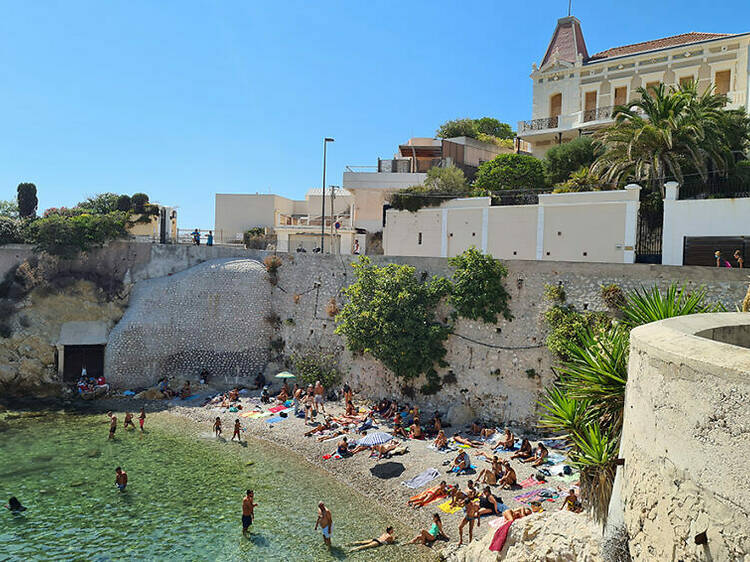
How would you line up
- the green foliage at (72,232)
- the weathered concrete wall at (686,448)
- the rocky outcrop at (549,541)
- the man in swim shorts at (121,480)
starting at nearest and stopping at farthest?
the weathered concrete wall at (686,448)
the rocky outcrop at (549,541)
the man in swim shorts at (121,480)
the green foliage at (72,232)

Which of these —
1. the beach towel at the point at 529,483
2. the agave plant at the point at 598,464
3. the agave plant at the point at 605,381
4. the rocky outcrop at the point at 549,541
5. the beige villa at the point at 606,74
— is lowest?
the beach towel at the point at 529,483

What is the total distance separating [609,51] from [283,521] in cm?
3272

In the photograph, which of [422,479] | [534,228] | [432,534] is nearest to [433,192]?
[534,228]

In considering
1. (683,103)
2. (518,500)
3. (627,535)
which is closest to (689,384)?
A: (627,535)

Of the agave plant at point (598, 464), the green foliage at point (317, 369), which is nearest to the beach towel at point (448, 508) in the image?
the agave plant at point (598, 464)

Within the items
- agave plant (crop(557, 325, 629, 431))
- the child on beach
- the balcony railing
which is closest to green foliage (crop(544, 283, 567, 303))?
agave plant (crop(557, 325, 629, 431))

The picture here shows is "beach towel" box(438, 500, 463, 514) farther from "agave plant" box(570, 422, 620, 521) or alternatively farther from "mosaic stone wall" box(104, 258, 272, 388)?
"mosaic stone wall" box(104, 258, 272, 388)

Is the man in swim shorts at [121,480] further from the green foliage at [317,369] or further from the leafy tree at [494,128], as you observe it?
the leafy tree at [494,128]

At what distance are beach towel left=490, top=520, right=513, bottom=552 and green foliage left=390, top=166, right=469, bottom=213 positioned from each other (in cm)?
1890

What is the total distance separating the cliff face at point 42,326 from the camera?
25953 mm

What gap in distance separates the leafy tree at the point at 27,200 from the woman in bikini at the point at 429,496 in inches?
1160

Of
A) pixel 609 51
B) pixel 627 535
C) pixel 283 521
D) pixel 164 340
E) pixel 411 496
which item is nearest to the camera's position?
pixel 627 535

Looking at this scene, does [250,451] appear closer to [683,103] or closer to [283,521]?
[283,521]

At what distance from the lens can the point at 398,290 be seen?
72.1ft
